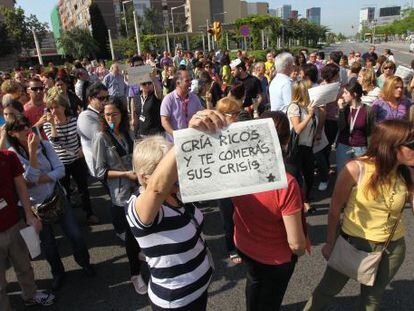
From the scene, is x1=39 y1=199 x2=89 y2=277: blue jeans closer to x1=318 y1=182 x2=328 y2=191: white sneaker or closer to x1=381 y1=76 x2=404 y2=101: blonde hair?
x1=318 y1=182 x2=328 y2=191: white sneaker

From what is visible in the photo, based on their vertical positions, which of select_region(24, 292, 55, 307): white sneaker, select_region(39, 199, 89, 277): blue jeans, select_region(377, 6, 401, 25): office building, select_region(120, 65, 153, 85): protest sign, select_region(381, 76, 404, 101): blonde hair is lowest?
select_region(24, 292, 55, 307): white sneaker

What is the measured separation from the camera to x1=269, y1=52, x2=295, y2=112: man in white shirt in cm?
450

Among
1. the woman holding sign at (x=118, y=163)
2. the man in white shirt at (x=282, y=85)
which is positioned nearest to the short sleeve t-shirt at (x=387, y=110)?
the man in white shirt at (x=282, y=85)

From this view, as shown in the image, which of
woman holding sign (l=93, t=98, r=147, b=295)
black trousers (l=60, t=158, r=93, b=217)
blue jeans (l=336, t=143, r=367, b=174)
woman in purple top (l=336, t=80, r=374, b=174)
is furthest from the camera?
black trousers (l=60, t=158, r=93, b=217)

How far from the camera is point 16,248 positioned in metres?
2.92

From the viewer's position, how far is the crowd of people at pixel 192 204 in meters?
1.88

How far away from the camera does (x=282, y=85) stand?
4.53 m

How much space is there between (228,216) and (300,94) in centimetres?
169

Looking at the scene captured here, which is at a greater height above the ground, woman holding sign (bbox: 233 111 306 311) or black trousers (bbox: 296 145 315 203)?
woman holding sign (bbox: 233 111 306 311)

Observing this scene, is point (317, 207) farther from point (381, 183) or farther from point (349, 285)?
point (381, 183)

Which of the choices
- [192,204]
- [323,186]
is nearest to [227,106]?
[192,204]

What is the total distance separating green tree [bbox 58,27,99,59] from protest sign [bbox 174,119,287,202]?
2115 inches

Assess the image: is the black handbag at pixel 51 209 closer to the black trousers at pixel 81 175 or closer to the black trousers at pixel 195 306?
the black trousers at pixel 81 175

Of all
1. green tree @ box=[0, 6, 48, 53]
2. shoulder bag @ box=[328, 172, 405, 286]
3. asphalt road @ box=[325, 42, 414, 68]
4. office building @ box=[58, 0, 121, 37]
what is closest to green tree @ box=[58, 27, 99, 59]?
green tree @ box=[0, 6, 48, 53]
